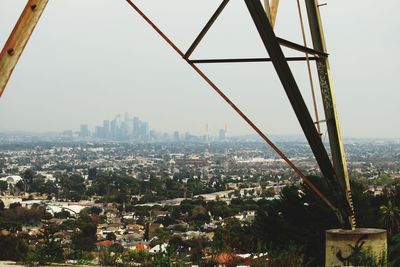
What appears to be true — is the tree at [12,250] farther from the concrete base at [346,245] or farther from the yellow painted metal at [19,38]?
the yellow painted metal at [19,38]

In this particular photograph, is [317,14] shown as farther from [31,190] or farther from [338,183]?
[31,190]

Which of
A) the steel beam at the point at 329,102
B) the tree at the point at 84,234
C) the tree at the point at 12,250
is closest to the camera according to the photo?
the steel beam at the point at 329,102

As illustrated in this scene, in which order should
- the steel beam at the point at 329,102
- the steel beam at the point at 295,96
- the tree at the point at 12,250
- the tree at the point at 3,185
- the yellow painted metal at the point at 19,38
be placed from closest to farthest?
the yellow painted metal at the point at 19,38
the steel beam at the point at 295,96
the steel beam at the point at 329,102
the tree at the point at 12,250
the tree at the point at 3,185

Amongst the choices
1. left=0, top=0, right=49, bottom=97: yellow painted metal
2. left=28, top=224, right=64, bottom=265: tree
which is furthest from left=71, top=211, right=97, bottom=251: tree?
left=0, top=0, right=49, bottom=97: yellow painted metal

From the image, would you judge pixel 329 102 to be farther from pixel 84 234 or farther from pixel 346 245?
Result: pixel 84 234

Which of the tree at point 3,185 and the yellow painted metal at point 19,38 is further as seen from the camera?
the tree at point 3,185

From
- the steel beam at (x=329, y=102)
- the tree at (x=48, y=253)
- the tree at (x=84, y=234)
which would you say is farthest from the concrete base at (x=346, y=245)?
the tree at (x=84, y=234)

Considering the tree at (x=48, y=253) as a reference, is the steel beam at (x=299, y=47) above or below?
above

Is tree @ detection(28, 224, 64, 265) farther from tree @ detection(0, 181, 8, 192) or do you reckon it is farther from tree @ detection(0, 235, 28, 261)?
tree @ detection(0, 181, 8, 192)
